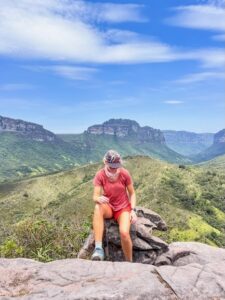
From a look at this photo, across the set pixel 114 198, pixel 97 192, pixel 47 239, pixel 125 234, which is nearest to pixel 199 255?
pixel 125 234

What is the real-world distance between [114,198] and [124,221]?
787 mm

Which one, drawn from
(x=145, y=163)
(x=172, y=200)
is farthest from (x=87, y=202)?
(x=145, y=163)

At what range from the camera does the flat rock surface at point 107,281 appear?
30.0ft

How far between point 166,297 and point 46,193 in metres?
176

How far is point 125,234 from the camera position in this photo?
1203 cm

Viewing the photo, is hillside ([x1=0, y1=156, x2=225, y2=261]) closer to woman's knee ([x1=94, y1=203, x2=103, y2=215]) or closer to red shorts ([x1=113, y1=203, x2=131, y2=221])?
red shorts ([x1=113, y1=203, x2=131, y2=221])

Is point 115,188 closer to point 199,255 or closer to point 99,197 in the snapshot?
point 99,197

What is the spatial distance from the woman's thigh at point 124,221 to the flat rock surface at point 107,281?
4.77ft

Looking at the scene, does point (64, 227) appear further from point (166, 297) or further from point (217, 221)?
point (217, 221)

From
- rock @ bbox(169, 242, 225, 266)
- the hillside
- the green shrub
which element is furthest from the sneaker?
the hillside

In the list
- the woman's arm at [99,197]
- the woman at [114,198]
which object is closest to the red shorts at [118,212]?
the woman at [114,198]

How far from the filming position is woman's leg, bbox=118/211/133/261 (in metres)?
12.1

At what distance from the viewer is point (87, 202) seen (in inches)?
5128

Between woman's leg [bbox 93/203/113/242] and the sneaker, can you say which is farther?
woman's leg [bbox 93/203/113/242]
